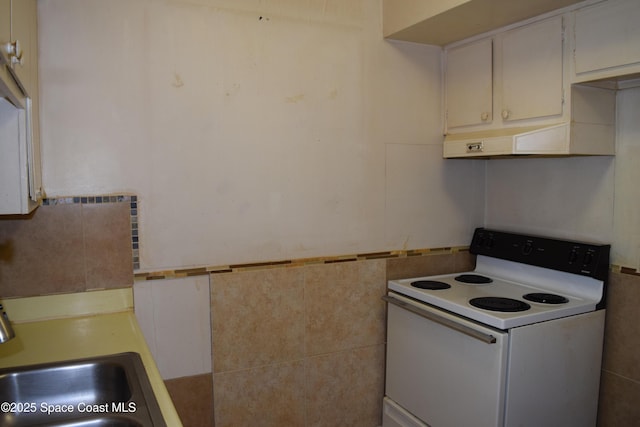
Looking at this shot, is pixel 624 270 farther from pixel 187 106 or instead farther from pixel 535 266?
pixel 187 106

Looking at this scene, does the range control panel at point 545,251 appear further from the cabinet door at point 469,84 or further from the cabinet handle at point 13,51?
the cabinet handle at point 13,51

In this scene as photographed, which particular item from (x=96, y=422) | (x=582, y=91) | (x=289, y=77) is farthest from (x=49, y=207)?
(x=582, y=91)

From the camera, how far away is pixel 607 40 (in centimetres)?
174

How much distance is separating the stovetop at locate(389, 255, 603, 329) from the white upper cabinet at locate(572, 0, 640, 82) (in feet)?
2.91

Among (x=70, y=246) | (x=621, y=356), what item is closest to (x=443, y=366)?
(x=621, y=356)

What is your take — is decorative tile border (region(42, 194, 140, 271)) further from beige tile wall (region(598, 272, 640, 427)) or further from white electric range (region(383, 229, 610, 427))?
beige tile wall (region(598, 272, 640, 427))

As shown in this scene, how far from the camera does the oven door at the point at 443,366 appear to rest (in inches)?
69.6

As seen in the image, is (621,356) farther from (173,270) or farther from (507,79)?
(173,270)

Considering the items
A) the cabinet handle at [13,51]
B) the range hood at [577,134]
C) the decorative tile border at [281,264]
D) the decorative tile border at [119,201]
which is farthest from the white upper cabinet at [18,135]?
the range hood at [577,134]

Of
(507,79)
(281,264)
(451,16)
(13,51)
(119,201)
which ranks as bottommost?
(281,264)

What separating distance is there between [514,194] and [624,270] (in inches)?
26.3

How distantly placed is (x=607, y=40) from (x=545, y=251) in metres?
0.96

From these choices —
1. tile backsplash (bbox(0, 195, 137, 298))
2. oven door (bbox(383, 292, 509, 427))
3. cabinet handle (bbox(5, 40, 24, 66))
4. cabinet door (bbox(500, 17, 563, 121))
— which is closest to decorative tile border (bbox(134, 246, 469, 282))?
tile backsplash (bbox(0, 195, 137, 298))

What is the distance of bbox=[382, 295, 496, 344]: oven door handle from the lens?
177 centimetres
